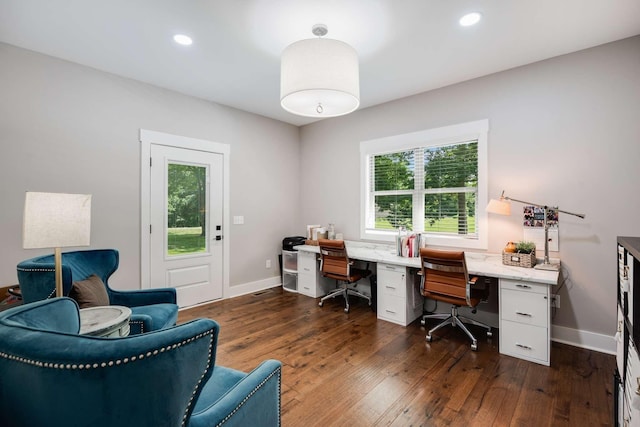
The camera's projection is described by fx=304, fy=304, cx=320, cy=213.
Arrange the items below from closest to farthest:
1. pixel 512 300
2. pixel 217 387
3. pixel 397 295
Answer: pixel 217 387 → pixel 512 300 → pixel 397 295

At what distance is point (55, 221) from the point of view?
1.68 meters

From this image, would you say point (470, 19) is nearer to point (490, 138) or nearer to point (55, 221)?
point (490, 138)

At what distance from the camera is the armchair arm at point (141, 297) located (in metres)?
2.51

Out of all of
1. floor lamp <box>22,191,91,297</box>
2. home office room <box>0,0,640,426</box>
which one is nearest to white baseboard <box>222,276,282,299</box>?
home office room <box>0,0,640,426</box>

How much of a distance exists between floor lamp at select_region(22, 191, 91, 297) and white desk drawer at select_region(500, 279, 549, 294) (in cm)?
315

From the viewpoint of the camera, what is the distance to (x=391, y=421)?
1844 mm

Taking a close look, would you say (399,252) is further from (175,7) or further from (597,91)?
(175,7)

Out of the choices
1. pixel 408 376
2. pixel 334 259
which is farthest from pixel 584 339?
pixel 334 259

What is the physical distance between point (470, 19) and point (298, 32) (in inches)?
53.8

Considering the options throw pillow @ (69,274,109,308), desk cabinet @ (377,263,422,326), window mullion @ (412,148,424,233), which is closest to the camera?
throw pillow @ (69,274,109,308)

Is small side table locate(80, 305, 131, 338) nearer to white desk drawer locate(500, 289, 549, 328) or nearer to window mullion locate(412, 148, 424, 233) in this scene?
white desk drawer locate(500, 289, 549, 328)

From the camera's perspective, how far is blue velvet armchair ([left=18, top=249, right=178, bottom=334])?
192 centimetres

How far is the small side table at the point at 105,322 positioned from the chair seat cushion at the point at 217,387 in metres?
0.58

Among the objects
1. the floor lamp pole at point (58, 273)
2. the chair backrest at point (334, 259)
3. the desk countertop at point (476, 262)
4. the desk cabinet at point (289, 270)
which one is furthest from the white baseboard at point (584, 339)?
the floor lamp pole at point (58, 273)
